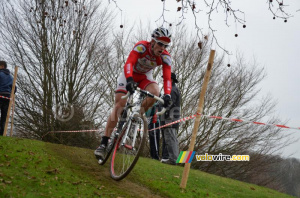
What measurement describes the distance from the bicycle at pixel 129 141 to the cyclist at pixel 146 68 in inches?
11.1

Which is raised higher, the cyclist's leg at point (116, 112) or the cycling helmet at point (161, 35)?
the cycling helmet at point (161, 35)

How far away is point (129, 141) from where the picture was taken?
5.00 meters

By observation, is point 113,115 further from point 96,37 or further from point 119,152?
point 96,37

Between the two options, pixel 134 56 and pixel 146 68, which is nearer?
pixel 134 56

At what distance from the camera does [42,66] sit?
1617cm

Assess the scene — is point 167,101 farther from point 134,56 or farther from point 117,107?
point 117,107

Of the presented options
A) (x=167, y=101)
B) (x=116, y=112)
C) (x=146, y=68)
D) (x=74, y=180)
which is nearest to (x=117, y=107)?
(x=116, y=112)

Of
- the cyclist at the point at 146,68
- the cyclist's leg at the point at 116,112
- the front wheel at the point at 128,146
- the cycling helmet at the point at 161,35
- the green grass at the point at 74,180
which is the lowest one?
the green grass at the point at 74,180

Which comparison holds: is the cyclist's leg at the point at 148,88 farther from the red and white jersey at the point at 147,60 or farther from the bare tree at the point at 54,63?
the bare tree at the point at 54,63

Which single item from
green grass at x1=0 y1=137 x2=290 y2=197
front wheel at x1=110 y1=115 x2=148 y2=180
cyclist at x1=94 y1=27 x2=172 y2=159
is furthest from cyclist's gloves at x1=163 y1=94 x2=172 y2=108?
green grass at x1=0 y1=137 x2=290 y2=197

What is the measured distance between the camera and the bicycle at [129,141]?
15.4 ft

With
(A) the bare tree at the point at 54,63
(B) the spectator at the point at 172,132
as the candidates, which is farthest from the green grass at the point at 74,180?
(A) the bare tree at the point at 54,63

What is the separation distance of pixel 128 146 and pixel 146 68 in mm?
1541

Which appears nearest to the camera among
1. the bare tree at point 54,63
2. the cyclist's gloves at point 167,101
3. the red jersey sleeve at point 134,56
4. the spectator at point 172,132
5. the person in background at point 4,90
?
the cyclist's gloves at point 167,101
